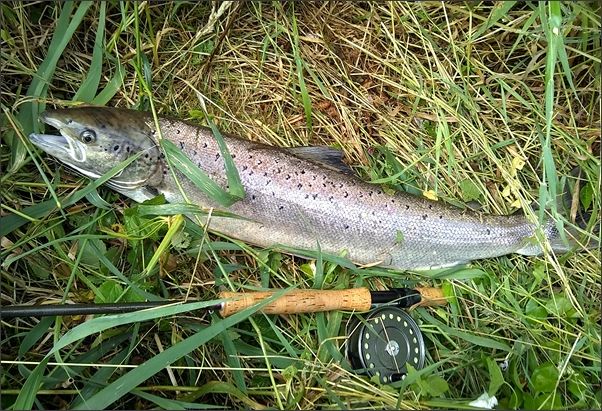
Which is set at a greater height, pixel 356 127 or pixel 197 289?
pixel 356 127

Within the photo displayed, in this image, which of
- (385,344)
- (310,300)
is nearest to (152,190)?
(310,300)

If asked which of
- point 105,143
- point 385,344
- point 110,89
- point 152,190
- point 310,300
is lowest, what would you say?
point 385,344

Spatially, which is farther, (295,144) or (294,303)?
(295,144)

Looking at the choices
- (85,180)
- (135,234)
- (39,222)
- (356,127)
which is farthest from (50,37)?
(356,127)

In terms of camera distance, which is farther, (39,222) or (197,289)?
(197,289)

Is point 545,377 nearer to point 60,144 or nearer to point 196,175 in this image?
point 196,175

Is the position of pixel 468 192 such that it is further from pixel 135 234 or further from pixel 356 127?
pixel 135 234

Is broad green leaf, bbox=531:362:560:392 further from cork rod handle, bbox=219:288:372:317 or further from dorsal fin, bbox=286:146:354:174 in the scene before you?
dorsal fin, bbox=286:146:354:174
